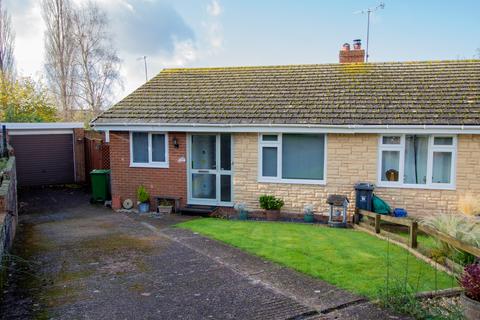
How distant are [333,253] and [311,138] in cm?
455

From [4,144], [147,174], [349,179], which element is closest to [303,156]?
[349,179]

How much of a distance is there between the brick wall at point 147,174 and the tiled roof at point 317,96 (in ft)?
2.41

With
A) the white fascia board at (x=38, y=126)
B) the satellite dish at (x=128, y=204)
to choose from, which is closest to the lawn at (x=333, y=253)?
the satellite dish at (x=128, y=204)

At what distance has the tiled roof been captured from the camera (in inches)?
455

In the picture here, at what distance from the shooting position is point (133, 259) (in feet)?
25.2

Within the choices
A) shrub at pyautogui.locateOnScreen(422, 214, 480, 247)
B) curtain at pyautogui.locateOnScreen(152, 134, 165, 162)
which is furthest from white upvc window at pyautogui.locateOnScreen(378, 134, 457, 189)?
curtain at pyautogui.locateOnScreen(152, 134, 165, 162)

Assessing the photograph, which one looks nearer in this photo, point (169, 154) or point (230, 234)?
point (230, 234)

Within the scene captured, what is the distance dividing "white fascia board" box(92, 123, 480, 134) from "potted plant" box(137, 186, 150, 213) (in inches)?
75.0

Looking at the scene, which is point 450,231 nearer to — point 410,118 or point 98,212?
point 410,118

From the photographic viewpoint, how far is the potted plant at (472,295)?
4883 millimetres

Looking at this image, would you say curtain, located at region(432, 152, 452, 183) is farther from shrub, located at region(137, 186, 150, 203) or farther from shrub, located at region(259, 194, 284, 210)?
shrub, located at region(137, 186, 150, 203)

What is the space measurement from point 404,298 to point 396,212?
19.3 feet

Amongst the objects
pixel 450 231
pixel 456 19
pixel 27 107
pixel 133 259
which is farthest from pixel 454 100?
pixel 27 107

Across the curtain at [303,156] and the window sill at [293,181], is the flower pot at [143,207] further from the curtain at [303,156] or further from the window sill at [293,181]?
the curtain at [303,156]
